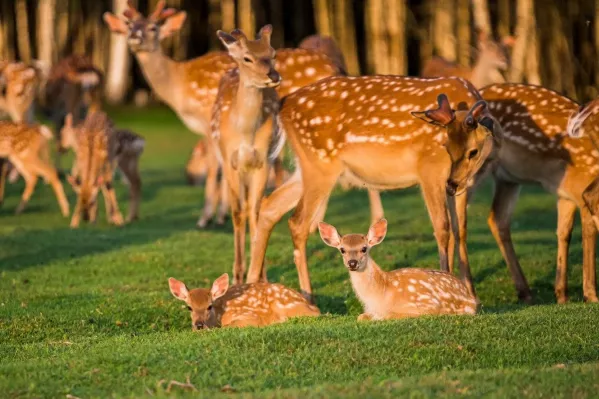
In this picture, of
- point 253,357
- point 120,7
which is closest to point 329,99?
point 253,357

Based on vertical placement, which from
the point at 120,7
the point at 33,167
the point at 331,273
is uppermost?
the point at 331,273

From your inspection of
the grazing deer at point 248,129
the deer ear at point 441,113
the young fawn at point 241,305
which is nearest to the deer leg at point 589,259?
the deer ear at point 441,113

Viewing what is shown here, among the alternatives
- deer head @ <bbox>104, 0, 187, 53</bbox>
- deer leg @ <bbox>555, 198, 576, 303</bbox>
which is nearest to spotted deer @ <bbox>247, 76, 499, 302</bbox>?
deer leg @ <bbox>555, 198, 576, 303</bbox>

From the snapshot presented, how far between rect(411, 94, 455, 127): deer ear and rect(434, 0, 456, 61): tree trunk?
23.0 metres

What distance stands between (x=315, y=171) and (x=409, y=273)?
165 centimetres

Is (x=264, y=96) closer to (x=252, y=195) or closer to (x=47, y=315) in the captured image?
(x=252, y=195)

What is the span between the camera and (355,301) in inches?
396

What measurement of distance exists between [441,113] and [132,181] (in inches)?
317

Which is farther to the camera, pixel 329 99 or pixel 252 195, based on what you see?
pixel 252 195

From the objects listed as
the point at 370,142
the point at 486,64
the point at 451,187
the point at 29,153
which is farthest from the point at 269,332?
the point at 486,64

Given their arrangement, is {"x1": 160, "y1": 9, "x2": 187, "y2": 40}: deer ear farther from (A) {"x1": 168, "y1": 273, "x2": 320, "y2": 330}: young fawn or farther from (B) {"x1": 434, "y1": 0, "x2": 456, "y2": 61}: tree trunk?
(B) {"x1": 434, "y1": 0, "x2": 456, "y2": 61}: tree trunk

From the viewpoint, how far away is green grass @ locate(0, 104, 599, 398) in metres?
6.66

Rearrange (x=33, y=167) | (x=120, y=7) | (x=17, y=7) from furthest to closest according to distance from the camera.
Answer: (x=17, y=7) → (x=120, y=7) → (x=33, y=167)

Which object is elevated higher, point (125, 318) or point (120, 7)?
point (125, 318)
